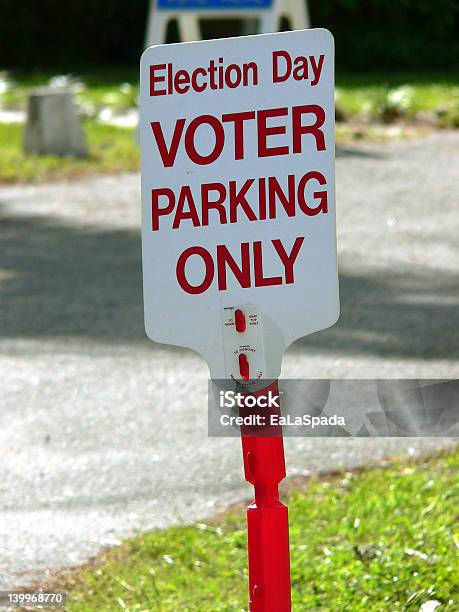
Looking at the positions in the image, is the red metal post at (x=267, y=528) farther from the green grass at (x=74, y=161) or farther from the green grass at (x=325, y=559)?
the green grass at (x=74, y=161)

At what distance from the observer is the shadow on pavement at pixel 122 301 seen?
6.59 metres

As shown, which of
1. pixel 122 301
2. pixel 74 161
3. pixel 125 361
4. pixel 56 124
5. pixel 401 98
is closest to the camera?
pixel 125 361

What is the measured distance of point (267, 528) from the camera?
301 centimetres

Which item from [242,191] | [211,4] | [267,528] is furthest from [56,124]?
[267,528]

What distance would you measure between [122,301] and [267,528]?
4.44m

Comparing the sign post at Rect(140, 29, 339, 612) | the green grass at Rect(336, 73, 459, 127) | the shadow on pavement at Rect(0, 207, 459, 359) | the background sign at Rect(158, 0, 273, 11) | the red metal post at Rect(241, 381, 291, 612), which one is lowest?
the red metal post at Rect(241, 381, 291, 612)

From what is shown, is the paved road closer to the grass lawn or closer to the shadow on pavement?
the shadow on pavement

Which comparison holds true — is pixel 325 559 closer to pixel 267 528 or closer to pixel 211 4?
pixel 267 528

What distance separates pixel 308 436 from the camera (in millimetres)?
5293

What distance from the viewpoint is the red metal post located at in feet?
9.84

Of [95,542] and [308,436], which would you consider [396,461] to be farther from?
[95,542]

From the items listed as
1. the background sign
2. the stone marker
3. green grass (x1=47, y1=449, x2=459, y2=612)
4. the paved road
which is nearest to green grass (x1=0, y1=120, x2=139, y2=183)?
the stone marker

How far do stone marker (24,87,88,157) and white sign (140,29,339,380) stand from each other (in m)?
9.22

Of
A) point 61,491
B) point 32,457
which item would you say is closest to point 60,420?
point 32,457
